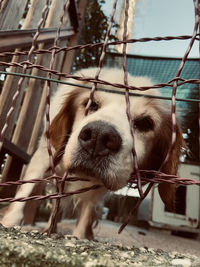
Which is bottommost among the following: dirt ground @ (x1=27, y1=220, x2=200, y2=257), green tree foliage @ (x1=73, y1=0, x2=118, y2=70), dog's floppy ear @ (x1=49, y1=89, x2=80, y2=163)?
dirt ground @ (x1=27, y1=220, x2=200, y2=257)

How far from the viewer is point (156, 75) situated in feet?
13.3

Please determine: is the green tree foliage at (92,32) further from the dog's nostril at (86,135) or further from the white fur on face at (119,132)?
the dog's nostril at (86,135)

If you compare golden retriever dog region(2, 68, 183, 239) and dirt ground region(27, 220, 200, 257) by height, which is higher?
golden retriever dog region(2, 68, 183, 239)

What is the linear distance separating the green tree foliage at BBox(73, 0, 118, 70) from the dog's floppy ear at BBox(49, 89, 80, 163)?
1.89 metres

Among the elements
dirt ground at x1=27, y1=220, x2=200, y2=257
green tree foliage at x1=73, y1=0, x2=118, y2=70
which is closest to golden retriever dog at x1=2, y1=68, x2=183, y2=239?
dirt ground at x1=27, y1=220, x2=200, y2=257

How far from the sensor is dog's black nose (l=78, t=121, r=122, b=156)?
1175mm

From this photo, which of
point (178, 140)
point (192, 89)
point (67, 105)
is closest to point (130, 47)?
point (192, 89)

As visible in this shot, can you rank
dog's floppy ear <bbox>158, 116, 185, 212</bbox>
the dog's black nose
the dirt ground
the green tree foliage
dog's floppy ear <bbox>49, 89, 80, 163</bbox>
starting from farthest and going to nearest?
the green tree foliage, the dirt ground, dog's floppy ear <bbox>49, 89, 80, 163</bbox>, dog's floppy ear <bbox>158, 116, 185, 212</bbox>, the dog's black nose

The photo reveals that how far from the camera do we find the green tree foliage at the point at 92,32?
3.96 m

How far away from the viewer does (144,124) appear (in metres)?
1.86

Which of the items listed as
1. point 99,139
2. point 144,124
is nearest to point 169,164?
point 144,124

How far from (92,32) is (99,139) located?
341 cm

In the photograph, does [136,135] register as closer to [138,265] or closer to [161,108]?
[161,108]

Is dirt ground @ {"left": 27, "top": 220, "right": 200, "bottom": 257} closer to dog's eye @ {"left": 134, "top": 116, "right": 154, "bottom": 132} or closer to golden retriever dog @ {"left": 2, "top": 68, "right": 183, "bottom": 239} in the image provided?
golden retriever dog @ {"left": 2, "top": 68, "right": 183, "bottom": 239}
